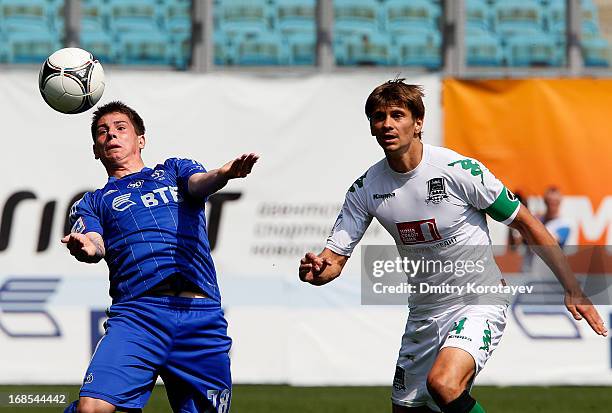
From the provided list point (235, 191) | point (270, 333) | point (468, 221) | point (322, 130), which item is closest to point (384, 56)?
point (322, 130)

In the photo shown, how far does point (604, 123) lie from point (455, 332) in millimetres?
6182

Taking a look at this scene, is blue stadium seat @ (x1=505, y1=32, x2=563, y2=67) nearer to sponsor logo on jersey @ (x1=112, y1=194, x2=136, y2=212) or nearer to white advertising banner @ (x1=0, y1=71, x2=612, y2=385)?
white advertising banner @ (x1=0, y1=71, x2=612, y2=385)

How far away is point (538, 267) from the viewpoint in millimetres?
11992

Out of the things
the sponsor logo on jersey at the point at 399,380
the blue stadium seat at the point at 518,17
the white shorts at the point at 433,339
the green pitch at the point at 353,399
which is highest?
the blue stadium seat at the point at 518,17

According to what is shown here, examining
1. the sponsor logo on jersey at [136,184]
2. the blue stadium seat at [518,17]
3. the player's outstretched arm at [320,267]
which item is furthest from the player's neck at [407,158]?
the blue stadium seat at [518,17]

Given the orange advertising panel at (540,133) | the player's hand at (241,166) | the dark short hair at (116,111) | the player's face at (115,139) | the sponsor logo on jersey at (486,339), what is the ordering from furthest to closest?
the orange advertising panel at (540,133) < the dark short hair at (116,111) < the player's face at (115,139) < the sponsor logo on jersey at (486,339) < the player's hand at (241,166)

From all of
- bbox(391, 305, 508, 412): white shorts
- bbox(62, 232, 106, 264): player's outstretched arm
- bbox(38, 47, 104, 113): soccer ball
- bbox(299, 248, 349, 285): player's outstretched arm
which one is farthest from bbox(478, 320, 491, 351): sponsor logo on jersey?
bbox(38, 47, 104, 113): soccer ball

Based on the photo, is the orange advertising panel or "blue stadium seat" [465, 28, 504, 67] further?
"blue stadium seat" [465, 28, 504, 67]

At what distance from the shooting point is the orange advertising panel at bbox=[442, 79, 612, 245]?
1185 cm

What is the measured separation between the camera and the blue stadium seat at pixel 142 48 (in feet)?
41.8

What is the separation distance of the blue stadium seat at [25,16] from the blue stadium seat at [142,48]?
824 mm

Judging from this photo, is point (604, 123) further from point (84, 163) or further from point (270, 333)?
point (84, 163)

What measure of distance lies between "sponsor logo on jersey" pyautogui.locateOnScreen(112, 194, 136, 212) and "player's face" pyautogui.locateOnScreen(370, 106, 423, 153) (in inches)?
57.6

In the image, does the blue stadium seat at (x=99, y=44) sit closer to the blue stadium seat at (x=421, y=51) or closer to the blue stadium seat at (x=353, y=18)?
the blue stadium seat at (x=353, y=18)
